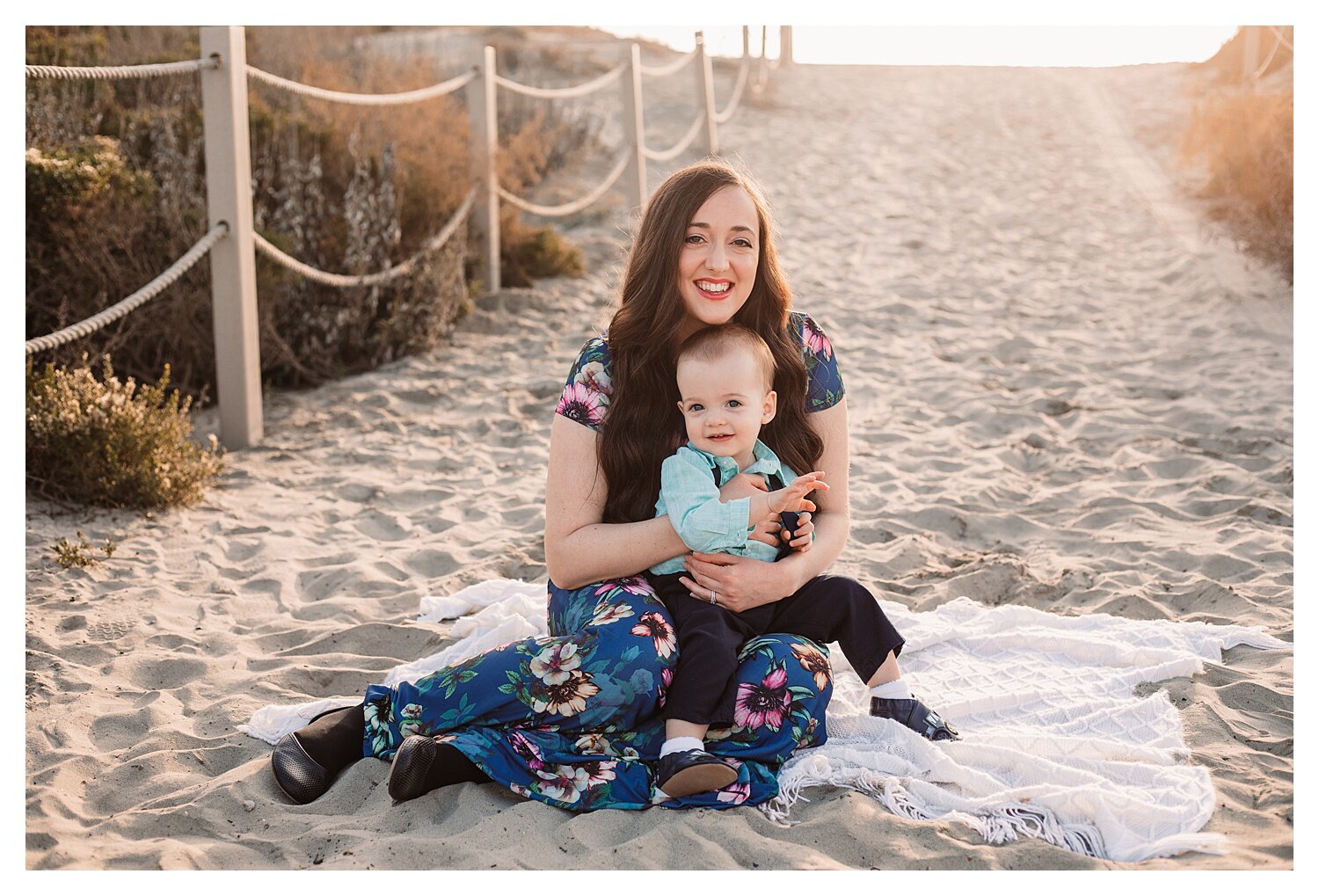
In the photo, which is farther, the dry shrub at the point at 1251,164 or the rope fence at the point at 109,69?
the dry shrub at the point at 1251,164

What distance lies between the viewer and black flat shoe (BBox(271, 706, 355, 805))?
260 centimetres

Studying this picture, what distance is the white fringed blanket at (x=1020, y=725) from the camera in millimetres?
2387

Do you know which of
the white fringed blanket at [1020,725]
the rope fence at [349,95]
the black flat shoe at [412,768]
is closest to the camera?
the white fringed blanket at [1020,725]

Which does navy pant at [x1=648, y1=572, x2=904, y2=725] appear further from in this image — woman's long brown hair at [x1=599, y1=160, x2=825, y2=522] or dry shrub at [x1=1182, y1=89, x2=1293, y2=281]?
dry shrub at [x1=1182, y1=89, x2=1293, y2=281]

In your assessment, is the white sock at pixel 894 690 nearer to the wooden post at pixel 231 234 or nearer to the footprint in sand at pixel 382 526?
the footprint in sand at pixel 382 526

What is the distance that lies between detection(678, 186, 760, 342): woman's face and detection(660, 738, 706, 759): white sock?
3.25ft

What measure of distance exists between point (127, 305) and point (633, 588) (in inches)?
121

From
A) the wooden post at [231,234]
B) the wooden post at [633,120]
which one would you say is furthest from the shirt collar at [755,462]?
the wooden post at [633,120]

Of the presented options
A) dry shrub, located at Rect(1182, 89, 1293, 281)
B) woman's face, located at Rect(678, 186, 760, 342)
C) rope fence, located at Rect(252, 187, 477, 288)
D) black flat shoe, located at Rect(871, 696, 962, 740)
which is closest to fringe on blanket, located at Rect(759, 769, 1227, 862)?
black flat shoe, located at Rect(871, 696, 962, 740)

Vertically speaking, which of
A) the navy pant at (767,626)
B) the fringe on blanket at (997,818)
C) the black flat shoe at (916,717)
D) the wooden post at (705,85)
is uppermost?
the wooden post at (705,85)

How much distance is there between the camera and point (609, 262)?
9008mm

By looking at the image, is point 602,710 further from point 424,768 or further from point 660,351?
point 660,351

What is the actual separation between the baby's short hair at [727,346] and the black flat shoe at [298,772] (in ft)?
4.08

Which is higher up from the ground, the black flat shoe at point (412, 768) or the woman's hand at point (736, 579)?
the woman's hand at point (736, 579)
